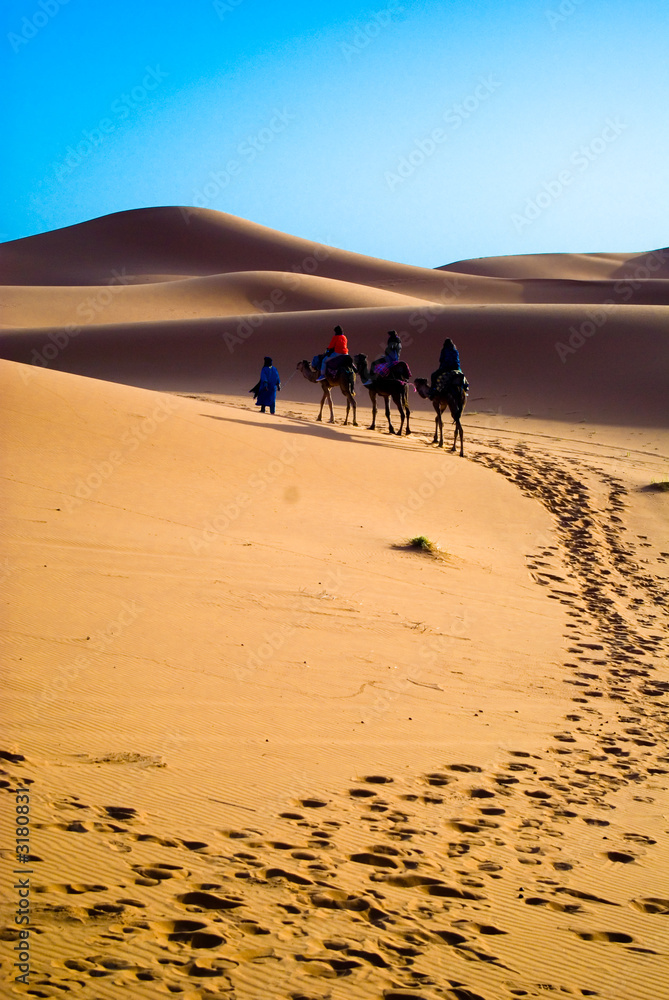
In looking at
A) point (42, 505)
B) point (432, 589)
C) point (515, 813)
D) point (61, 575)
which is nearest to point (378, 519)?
point (432, 589)

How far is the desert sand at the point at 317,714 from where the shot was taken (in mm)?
3316

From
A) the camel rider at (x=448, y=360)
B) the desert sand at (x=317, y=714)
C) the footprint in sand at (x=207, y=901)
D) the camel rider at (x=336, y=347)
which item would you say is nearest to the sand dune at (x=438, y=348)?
the camel rider at (x=336, y=347)

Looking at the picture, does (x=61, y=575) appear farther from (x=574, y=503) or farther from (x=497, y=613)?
(x=574, y=503)

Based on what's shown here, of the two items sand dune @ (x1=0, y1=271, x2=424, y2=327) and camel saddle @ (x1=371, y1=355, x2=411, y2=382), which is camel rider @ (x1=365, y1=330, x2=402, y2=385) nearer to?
camel saddle @ (x1=371, y1=355, x2=411, y2=382)

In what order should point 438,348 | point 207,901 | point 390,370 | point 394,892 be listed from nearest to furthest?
1. point 207,901
2. point 394,892
3. point 390,370
4. point 438,348

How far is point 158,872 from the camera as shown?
3631 millimetres

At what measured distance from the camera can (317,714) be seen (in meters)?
5.68

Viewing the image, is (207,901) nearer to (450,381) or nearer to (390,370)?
(450,381)

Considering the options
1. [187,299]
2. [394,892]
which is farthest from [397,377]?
[187,299]

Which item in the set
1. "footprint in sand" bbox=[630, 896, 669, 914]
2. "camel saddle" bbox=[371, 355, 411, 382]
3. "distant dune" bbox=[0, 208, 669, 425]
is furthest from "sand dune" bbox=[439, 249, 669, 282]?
"footprint in sand" bbox=[630, 896, 669, 914]

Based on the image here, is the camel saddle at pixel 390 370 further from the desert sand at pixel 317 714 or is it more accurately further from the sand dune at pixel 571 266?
the sand dune at pixel 571 266

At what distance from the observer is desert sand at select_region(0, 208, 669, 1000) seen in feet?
10.9

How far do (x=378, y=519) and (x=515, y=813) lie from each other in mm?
7995

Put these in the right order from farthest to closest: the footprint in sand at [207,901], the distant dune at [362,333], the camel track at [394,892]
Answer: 1. the distant dune at [362,333]
2. the footprint in sand at [207,901]
3. the camel track at [394,892]
